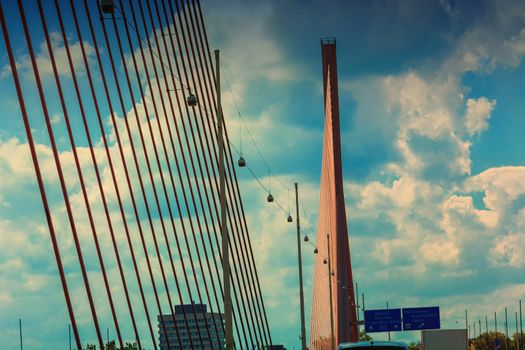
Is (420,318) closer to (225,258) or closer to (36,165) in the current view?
(225,258)

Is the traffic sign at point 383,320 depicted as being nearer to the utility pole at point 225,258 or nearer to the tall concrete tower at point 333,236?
the tall concrete tower at point 333,236

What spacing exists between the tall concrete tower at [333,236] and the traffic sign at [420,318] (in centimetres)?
628

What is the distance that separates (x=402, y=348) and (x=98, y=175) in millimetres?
12965

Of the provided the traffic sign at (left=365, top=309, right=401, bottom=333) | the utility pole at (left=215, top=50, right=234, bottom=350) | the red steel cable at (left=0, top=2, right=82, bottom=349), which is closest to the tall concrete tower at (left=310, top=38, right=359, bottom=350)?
the traffic sign at (left=365, top=309, right=401, bottom=333)

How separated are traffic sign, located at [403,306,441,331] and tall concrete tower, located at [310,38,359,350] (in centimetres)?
628

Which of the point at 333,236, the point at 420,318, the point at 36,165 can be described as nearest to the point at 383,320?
the point at 420,318

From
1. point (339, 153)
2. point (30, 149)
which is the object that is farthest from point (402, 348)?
point (339, 153)

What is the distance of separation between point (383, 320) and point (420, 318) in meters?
3.87

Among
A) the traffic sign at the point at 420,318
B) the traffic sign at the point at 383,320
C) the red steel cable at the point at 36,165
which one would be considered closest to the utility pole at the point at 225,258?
the red steel cable at the point at 36,165

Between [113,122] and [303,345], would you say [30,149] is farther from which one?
[303,345]

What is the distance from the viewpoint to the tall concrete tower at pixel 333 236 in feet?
307

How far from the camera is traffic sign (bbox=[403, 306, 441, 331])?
272 feet

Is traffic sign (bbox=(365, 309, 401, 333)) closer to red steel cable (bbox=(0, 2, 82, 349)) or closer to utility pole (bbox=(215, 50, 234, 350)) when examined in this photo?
utility pole (bbox=(215, 50, 234, 350))

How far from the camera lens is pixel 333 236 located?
9444 centimetres
